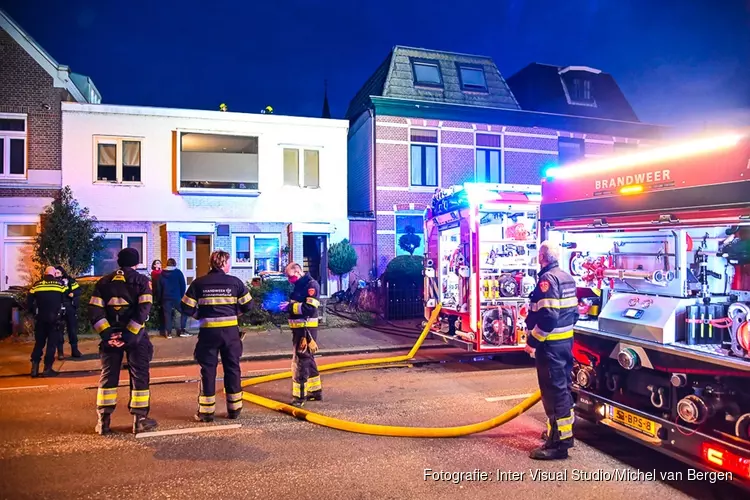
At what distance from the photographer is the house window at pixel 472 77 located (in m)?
19.3

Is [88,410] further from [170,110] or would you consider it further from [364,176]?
[364,176]

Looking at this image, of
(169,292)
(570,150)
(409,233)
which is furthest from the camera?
(570,150)

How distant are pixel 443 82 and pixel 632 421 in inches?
657

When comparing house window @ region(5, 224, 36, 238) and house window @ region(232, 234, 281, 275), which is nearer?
house window @ region(5, 224, 36, 238)

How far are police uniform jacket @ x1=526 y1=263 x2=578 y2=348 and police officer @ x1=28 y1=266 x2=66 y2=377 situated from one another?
7332mm

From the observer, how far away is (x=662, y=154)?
14.7ft

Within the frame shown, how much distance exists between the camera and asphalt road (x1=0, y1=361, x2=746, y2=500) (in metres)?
3.90

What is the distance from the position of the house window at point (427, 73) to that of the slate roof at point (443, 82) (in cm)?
9

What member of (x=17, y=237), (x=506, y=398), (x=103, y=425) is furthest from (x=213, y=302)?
(x=17, y=237)

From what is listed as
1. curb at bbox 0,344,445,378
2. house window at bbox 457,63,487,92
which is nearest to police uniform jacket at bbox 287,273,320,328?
curb at bbox 0,344,445,378

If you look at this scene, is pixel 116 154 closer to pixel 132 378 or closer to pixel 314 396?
pixel 132 378

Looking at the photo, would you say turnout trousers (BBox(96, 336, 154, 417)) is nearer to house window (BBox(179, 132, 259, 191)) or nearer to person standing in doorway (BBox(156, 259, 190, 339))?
person standing in doorway (BBox(156, 259, 190, 339))

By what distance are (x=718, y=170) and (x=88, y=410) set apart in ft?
22.9

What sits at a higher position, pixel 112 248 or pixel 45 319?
pixel 112 248
